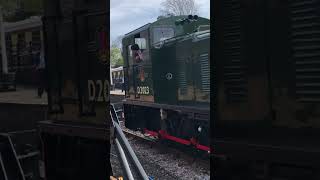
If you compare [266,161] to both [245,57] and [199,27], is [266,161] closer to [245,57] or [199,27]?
[245,57]

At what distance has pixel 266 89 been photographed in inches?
59.9

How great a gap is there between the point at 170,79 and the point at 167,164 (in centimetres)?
290

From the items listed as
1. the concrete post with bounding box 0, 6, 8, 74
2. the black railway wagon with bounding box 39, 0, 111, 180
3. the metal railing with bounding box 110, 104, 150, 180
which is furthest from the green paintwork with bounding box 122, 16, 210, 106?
the black railway wagon with bounding box 39, 0, 111, 180

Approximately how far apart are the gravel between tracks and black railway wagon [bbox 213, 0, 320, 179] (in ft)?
12.2

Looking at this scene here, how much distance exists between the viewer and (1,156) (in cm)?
309

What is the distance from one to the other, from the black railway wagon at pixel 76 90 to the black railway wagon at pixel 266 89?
835 millimetres

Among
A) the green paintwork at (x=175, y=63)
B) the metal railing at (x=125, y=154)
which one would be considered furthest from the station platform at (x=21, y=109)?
the green paintwork at (x=175, y=63)

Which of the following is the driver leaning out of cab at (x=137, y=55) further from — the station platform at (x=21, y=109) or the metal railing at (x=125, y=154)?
the station platform at (x=21, y=109)

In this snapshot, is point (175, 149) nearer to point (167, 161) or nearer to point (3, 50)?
point (167, 161)

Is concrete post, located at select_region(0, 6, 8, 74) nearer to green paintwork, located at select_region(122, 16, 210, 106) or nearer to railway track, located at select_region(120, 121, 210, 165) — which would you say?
railway track, located at select_region(120, 121, 210, 165)

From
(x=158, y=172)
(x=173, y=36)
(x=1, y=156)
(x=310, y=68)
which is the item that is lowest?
(x=158, y=172)

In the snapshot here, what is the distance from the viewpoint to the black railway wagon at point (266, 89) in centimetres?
143

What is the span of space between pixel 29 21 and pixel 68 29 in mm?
366

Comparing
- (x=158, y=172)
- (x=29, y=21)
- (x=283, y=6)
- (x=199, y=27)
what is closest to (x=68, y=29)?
(x=29, y=21)
